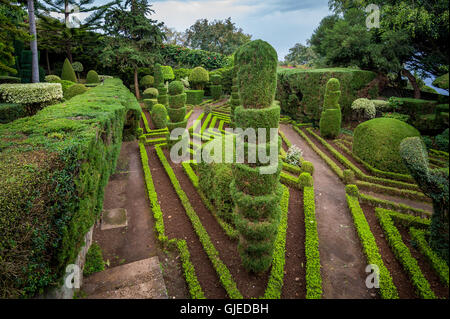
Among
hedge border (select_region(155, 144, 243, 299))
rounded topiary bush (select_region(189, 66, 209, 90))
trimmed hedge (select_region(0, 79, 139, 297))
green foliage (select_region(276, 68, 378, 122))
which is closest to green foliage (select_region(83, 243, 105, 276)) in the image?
trimmed hedge (select_region(0, 79, 139, 297))

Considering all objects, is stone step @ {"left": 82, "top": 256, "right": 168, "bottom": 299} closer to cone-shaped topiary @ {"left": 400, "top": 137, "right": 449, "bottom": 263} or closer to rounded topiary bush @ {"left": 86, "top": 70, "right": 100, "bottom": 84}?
cone-shaped topiary @ {"left": 400, "top": 137, "right": 449, "bottom": 263}

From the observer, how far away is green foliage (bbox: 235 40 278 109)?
16.4ft

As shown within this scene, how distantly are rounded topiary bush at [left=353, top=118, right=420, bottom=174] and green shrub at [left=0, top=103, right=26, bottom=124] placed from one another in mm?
17523

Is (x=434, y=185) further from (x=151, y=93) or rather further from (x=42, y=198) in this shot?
(x=151, y=93)

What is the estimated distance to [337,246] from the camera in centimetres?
687

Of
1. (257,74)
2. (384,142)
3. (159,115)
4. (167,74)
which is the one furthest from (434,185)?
(167,74)

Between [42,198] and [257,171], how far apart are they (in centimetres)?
404

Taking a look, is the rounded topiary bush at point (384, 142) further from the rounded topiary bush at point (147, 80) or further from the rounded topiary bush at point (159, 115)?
the rounded topiary bush at point (147, 80)

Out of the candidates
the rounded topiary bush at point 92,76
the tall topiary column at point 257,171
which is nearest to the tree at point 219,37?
the rounded topiary bush at point 92,76

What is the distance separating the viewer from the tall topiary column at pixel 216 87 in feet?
103

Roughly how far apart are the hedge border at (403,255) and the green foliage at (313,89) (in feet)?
42.2
